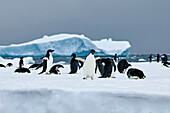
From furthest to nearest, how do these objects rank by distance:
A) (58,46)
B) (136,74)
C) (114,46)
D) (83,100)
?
(114,46) → (58,46) → (136,74) → (83,100)

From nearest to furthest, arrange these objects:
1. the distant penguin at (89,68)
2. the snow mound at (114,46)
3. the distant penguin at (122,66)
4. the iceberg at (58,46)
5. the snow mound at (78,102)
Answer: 1. the snow mound at (78,102)
2. the distant penguin at (89,68)
3. the distant penguin at (122,66)
4. the iceberg at (58,46)
5. the snow mound at (114,46)

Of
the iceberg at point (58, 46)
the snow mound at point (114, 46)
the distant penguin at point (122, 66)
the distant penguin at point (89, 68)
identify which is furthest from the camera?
the snow mound at point (114, 46)

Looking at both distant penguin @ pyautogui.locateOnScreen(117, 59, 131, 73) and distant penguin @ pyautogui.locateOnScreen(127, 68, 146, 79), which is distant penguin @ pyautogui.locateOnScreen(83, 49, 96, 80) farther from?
distant penguin @ pyautogui.locateOnScreen(117, 59, 131, 73)

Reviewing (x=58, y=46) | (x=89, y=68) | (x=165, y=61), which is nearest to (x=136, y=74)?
(x=89, y=68)

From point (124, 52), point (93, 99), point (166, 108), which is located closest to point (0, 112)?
point (93, 99)

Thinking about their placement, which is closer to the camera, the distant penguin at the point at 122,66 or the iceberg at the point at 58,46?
the distant penguin at the point at 122,66

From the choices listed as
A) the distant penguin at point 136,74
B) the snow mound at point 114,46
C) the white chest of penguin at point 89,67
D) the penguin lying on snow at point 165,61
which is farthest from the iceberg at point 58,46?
the distant penguin at point 136,74

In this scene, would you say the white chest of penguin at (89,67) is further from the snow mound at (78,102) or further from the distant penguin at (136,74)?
the snow mound at (78,102)

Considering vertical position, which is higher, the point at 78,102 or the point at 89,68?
the point at 89,68

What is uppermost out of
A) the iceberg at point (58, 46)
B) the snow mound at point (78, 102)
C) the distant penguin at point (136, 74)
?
the iceberg at point (58, 46)

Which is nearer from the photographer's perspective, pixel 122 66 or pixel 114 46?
pixel 122 66

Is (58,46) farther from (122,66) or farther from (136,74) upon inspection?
(136,74)

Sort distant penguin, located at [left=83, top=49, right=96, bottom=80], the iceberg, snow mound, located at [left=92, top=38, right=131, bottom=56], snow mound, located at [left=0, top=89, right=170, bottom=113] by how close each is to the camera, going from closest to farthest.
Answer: snow mound, located at [left=0, top=89, right=170, bottom=113]
distant penguin, located at [left=83, top=49, right=96, bottom=80]
the iceberg
snow mound, located at [left=92, top=38, right=131, bottom=56]

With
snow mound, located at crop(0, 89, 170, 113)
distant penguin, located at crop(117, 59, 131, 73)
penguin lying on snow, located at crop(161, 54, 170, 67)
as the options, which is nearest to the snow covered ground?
snow mound, located at crop(0, 89, 170, 113)
